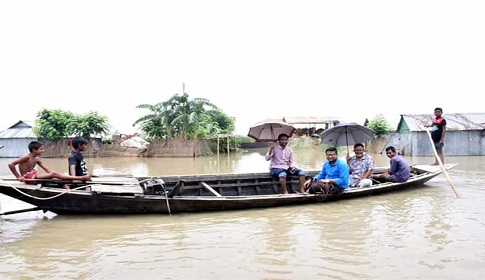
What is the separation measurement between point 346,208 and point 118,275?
13.0 feet

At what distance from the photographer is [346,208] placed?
6.07 meters

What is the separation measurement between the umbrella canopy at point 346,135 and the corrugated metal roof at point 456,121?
12.4 metres

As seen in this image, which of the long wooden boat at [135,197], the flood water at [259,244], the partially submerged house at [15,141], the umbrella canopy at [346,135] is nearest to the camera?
the flood water at [259,244]

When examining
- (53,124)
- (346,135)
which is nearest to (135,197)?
(346,135)

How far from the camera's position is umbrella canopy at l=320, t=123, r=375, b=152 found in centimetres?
770

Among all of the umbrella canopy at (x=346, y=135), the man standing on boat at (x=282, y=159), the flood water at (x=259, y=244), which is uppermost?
the umbrella canopy at (x=346, y=135)

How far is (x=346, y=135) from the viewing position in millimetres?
7855

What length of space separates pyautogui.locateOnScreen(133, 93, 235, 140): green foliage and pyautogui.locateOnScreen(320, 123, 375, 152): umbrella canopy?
13.2 metres

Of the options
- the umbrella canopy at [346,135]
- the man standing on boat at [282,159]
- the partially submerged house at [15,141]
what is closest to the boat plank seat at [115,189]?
the man standing on boat at [282,159]

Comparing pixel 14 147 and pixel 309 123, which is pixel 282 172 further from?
pixel 14 147

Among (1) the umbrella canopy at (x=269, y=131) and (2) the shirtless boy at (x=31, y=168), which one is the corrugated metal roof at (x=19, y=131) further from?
(1) the umbrella canopy at (x=269, y=131)

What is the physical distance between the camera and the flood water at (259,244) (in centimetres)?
342

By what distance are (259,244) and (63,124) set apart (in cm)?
2221

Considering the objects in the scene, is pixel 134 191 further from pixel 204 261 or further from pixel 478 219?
pixel 478 219
